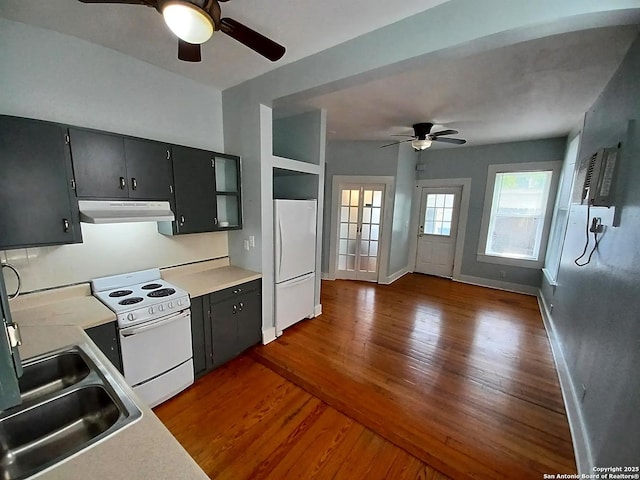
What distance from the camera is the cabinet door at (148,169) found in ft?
6.46

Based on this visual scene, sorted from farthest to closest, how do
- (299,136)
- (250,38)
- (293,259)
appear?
(299,136), (293,259), (250,38)

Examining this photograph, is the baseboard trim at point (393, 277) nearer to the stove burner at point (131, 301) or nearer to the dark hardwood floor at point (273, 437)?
the dark hardwood floor at point (273, 437)

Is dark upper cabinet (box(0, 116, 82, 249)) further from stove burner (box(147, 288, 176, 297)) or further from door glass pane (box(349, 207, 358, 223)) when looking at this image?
door glass pane (box(349, 207, 358, 223))

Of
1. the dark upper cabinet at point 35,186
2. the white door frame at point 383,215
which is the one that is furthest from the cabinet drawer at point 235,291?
the white door frame at point 383,215

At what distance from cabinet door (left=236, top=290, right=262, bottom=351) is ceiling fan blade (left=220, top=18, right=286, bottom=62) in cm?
205

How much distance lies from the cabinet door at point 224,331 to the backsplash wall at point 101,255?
2.30 feet

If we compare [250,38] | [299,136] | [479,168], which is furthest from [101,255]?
[479,168]

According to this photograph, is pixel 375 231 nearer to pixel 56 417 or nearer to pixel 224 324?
pixel 224 324

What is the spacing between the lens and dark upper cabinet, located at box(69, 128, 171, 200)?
1.75 meters

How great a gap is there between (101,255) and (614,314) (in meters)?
3.59

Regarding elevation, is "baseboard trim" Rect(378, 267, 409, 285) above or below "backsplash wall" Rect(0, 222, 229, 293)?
below

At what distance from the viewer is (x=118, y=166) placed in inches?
75.0

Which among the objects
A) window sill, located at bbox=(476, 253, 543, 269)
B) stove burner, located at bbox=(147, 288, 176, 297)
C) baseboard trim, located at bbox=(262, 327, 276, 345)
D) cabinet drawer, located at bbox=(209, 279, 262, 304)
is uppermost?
stove burner, located at bbox=(147, 288, 176, 297)

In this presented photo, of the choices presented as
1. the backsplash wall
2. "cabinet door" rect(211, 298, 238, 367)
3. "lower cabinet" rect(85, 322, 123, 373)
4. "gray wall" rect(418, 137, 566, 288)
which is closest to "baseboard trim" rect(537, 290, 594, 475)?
"gray wall" rect(418, 137, 566, 288)
